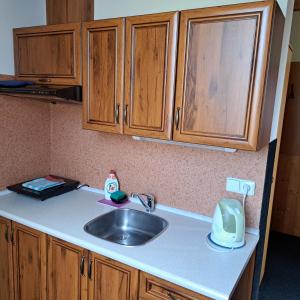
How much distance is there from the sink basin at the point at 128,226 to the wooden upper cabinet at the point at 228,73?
2.27 feet

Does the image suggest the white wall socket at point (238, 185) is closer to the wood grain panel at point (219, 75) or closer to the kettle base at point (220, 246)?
the kettle base at point (220, 246)

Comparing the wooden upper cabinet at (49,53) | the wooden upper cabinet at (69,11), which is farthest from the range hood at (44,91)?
the wooden upper cabinet at (69,11)

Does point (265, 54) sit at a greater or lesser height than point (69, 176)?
greater

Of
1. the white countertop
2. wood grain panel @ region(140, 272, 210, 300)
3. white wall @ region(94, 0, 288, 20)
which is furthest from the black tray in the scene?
white wall @ region(94, 0, 288, 20)

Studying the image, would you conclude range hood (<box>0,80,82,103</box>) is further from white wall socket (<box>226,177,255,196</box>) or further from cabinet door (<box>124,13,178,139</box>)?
white wall socket (<box>226,177,255,196</box>)

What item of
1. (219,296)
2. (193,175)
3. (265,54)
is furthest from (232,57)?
(219,296)

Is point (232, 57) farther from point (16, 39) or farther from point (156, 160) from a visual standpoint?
point (16, 39)

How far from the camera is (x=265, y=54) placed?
1207 mm

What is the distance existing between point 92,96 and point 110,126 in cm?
22

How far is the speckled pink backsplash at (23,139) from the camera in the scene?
6.54 ft

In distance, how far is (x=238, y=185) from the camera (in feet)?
5.38

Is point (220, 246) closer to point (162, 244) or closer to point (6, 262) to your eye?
point (162, 244)

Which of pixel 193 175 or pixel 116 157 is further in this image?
pixel 116 157

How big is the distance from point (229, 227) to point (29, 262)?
124 cm
